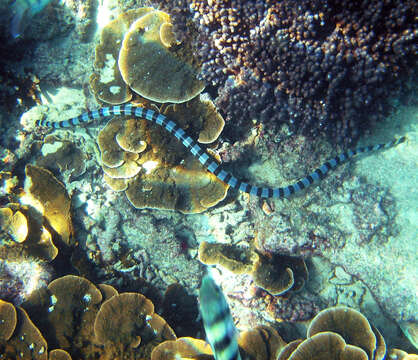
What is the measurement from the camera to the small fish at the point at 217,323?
152 cm

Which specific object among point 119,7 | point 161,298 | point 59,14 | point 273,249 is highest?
point 119,7

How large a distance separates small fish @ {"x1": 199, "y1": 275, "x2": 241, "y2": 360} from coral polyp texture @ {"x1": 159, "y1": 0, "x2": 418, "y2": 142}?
272 cm

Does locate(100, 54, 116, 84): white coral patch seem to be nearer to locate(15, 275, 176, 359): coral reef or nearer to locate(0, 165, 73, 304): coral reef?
locate(0, 165, 73, 304): coral reef

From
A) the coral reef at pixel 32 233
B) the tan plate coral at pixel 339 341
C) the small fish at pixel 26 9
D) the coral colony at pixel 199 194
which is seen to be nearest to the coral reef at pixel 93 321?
the coral colony at pixel 199 194

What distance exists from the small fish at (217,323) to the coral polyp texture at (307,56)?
2.72 meters

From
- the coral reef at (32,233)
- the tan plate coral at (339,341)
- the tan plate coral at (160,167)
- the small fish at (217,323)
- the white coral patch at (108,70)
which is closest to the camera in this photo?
the small fish at (217,323)

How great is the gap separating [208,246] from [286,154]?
6.15 feet

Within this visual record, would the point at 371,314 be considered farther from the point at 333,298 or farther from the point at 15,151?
the point at 15,151

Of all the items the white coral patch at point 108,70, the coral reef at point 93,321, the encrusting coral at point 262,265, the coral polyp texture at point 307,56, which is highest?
the coral polyp texture at point 307,56

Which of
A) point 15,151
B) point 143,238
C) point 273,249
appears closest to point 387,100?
point 273,249

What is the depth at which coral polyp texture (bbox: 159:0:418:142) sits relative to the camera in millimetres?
3092

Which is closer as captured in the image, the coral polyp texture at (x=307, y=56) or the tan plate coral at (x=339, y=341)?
the tan plate coral at (x=339, y=341)

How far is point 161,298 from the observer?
444cm

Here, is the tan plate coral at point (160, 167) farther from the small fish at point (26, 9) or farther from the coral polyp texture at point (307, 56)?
the small fish at point (26, 9)
